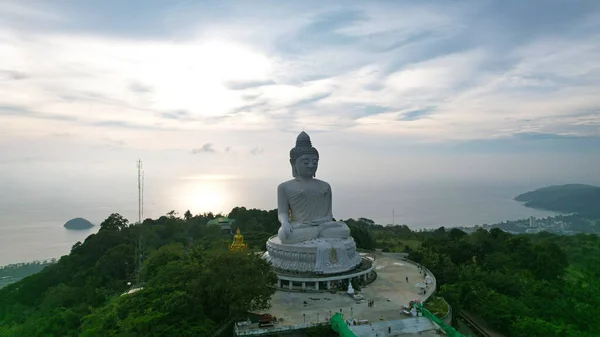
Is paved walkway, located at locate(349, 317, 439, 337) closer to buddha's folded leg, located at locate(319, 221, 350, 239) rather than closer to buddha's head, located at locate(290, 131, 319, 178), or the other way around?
buddha's folded leg, located at locate(319, 221, 350, 239)

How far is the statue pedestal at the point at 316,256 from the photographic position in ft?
75.2

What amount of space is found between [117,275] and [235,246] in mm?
11563

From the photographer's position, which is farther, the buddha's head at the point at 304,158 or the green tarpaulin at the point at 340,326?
the buddha's head at the point at 304,158

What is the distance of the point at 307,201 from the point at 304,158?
8.91ft

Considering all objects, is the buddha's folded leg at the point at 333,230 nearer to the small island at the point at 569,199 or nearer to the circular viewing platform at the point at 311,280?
the circular viewing platform at the point at 311,280

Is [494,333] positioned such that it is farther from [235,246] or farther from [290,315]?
[235,246]

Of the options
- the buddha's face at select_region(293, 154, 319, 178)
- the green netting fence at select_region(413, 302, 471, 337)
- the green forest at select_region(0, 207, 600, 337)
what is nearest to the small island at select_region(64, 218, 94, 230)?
the green forest at select_region(0, 207, 600, 337)

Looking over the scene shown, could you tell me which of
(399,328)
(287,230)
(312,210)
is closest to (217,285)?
(287,230)

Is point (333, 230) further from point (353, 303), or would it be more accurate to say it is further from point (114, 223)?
point (114, 223)

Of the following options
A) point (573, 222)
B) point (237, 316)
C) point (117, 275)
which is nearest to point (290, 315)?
point (237, 316)

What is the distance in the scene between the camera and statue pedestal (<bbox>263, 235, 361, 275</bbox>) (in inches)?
902

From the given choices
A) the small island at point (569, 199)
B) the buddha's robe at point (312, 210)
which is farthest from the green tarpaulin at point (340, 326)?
the small island at point (569, 199)

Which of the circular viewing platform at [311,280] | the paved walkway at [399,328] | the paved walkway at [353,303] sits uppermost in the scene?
the circular viewing platform at [311,280]

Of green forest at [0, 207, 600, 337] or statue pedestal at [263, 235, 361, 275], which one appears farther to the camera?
statue pedestal at [263, 235, 361, 275]
